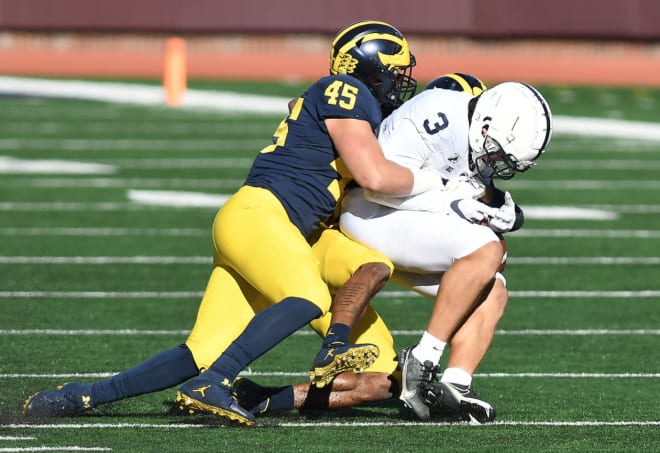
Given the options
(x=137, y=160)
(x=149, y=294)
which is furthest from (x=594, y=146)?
(x=149, y=294)

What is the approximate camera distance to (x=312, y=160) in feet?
19.6

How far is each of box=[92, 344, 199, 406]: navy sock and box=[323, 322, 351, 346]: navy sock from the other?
575mm

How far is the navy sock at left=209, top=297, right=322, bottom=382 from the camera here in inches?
221

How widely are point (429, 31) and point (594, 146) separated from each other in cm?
1349

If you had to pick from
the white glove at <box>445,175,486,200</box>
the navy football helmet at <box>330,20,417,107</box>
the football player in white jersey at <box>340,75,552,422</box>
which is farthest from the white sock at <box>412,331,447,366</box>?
the navy football helmet at <box>330,20,417,107</box>

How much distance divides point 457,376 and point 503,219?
61cm

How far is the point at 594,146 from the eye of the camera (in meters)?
17.5

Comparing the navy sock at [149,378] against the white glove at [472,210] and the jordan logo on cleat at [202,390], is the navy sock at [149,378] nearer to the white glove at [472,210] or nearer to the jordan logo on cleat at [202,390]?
the jordan logo on cleat at [202,390]

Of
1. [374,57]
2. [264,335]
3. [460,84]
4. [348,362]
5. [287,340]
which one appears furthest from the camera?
[287,340]

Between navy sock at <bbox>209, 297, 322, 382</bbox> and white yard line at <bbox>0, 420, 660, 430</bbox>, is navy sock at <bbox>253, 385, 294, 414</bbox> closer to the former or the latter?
white yard line at <bbox>0, 420, 660, 430</bbox>

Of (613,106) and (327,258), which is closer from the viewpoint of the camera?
(327,258)

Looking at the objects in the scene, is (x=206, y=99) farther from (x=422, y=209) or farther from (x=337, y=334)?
(x=337, y=334)

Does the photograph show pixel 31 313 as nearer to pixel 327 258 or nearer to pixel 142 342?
pixel 142 342

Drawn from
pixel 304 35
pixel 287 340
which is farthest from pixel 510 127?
pixel 304 35
